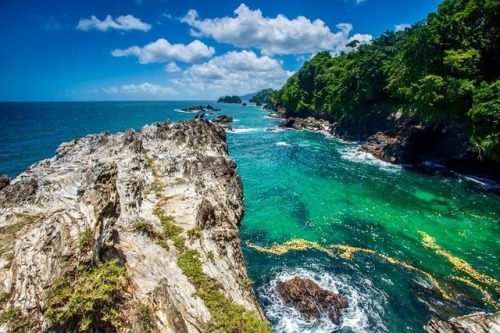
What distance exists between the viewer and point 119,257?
34.0 feet

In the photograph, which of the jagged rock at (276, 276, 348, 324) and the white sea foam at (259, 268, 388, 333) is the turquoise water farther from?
the jagged rock at (276, 276, 348, 324)

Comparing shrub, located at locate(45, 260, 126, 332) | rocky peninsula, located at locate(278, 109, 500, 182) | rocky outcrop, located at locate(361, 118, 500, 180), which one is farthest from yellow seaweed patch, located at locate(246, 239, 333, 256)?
rocky outcrop, located at locate(361, 118, 500, 180)

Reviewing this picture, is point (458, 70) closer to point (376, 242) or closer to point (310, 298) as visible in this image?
point (376, 242)

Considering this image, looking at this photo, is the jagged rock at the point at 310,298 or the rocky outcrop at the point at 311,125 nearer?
the jagged rock at the point at 310,298

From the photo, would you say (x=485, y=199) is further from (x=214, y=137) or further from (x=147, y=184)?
(x=147, y=184)

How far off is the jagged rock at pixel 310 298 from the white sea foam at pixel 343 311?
0.31 m

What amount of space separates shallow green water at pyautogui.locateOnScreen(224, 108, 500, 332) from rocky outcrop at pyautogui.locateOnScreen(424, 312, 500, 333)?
416 centimetres

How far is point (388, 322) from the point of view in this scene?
15.6 m

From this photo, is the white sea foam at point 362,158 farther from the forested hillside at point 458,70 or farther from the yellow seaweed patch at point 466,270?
the yellow seaweed patch at point 466,270

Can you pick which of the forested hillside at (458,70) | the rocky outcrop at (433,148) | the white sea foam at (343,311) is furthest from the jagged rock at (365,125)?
the white sea foam at (343,311)

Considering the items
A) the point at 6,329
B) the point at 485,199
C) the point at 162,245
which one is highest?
the point at 6,329

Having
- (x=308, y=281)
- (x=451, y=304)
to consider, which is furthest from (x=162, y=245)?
(x=451, y=304)

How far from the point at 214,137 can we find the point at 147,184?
14281 mm

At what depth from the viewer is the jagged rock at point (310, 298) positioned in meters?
15.9
